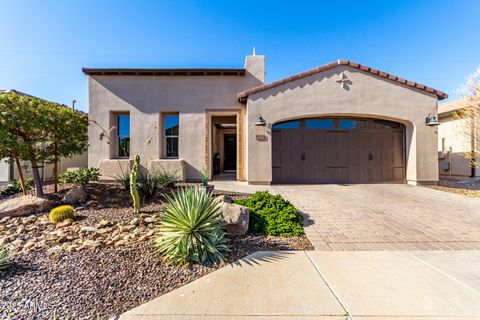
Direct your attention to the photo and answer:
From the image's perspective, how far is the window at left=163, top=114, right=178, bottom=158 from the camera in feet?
33.8

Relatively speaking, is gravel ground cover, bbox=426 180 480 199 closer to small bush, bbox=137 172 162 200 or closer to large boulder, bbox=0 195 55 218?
small bush, bbox=137 172 162 200

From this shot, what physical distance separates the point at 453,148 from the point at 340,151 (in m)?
7.64

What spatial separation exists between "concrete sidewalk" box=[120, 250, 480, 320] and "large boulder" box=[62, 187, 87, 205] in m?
5.37

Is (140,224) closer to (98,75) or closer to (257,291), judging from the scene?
(257,291)

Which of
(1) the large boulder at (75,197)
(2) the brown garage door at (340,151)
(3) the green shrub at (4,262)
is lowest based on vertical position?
(3) the green shrub at (4,262)

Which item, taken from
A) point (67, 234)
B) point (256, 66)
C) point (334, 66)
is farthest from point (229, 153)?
point (67, 234)

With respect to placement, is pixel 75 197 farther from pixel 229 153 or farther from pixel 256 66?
pixel 229 153

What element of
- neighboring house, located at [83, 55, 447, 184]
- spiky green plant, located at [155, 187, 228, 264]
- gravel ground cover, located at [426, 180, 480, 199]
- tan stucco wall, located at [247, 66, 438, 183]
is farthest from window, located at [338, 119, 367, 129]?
spiky green plant, located at [155, 187, 228, 264]

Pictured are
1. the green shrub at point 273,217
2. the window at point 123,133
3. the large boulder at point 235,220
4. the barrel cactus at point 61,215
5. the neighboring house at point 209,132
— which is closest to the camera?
the large boulder at point 235,220

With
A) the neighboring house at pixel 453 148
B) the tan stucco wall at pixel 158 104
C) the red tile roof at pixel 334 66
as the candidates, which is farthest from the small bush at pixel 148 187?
the neighboring house at pixel 453 148

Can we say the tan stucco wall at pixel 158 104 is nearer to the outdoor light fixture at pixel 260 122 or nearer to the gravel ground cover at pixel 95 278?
the outdoor light fixture at pixel 260 122

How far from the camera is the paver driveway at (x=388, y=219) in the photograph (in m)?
3.83

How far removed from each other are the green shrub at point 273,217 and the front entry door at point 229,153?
11230mm

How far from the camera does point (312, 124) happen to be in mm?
9820
